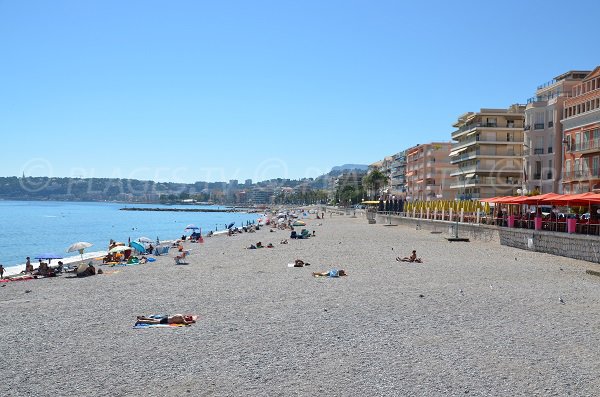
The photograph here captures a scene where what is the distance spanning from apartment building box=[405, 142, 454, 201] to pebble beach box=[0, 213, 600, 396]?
214ft

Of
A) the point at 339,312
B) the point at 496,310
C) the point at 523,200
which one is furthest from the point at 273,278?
the point at 523,200

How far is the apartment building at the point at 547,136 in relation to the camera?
1845 inches

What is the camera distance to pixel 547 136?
4856cm

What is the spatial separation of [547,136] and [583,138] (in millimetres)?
10512

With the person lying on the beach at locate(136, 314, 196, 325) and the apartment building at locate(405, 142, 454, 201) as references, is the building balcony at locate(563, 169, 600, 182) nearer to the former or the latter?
the person lying on the beach at locate(136, 314, 196, 325)

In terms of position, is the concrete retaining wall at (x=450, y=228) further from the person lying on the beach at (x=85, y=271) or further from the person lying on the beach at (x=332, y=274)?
the person lying on the beach at (x=85, y=271)

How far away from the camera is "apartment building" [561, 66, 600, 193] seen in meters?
36.9

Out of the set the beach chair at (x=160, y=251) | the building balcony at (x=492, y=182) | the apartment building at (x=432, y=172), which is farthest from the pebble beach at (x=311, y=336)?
the apartment building at (x=432, y=172)

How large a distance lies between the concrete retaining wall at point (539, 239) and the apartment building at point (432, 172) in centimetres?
4230

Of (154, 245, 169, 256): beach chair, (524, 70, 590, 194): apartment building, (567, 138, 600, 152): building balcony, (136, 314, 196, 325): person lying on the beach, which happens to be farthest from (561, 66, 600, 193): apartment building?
(136, 314, 196, 325): person lying on the beach

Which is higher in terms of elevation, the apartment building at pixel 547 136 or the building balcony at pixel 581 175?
the apartment building at pixel 547 136

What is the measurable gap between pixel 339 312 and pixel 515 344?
448 cm

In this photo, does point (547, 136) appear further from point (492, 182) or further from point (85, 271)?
point (85, 271)

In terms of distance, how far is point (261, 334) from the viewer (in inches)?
478
